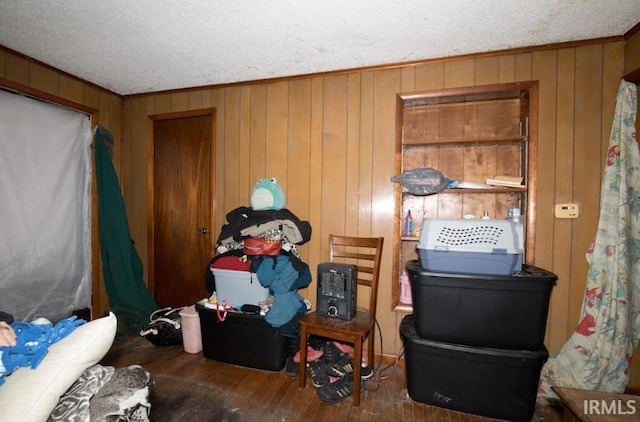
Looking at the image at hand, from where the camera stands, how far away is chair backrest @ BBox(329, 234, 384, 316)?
2.02 metres

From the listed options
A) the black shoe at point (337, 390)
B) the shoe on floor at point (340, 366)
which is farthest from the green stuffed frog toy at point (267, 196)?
the black shoe at point (337, 390)

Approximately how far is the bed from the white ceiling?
A: 68.0 inches

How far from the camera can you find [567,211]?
1874mm

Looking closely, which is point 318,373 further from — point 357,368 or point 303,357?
point 357,368

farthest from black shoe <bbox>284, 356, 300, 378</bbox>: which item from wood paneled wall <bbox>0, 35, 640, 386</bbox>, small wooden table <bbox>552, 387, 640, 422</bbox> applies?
small wooden table <bbox>552, 387, 640, 422</bbox>

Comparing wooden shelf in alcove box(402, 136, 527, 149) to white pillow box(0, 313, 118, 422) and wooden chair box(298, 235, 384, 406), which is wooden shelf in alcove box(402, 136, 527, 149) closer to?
wooden chair box(298, 235, 384, 406)

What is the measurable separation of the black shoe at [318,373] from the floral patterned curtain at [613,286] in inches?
53.5

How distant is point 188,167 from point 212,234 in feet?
2.33

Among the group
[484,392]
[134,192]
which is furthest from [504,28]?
[134,192]

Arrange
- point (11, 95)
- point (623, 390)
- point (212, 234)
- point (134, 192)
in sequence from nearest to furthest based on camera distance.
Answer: point (623, 390)
point (11, 95)
point (212, 234)
point (134, 192)

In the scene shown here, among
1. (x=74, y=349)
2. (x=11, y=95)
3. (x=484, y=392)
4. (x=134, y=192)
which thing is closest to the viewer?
(x=74, y=349)

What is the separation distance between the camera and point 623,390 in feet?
5.41

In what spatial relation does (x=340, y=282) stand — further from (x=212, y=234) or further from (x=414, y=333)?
(x=212, y=234)

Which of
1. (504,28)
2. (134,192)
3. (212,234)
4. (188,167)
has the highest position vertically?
(504,28)
